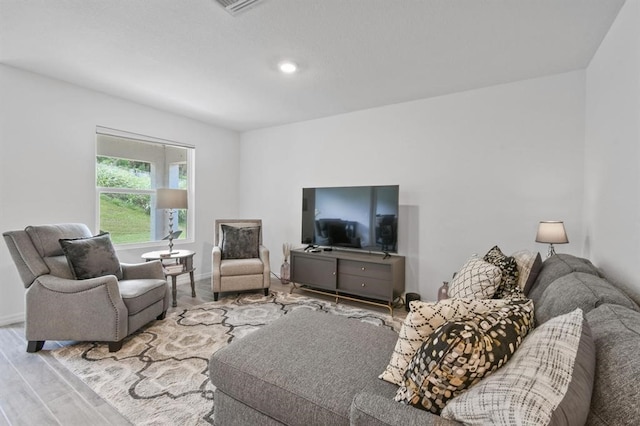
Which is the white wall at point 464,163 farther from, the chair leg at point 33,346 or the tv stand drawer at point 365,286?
the chair leg at point 33,346

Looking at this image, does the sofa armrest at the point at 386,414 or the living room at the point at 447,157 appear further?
the living room at the point at 447,157

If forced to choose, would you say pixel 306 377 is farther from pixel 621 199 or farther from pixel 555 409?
pixel 621 199

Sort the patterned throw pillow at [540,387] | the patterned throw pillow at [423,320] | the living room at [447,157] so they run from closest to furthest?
1. the patterned throw pillow at [540,387]
2. the patterned throw pillow at [423,320]
3. the living room at [447,157]

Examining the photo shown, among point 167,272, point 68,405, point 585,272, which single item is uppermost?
point 585,272

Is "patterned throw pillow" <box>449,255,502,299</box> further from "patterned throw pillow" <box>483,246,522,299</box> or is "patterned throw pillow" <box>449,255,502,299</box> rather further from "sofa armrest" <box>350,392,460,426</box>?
"sofa armrest" <box>350,392,460,426</box>

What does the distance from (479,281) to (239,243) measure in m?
2.96

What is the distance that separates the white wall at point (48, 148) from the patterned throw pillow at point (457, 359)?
3.85m

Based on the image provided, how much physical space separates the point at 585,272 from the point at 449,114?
2261 millimetres

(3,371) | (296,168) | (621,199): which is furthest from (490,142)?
(3,371)

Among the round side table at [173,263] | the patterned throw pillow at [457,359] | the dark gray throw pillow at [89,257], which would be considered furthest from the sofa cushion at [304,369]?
the round side table at [173,263]

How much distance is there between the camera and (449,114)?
134 inches

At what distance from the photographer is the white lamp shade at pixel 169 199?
3660 mm

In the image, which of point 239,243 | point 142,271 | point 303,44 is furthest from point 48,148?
point 303,44

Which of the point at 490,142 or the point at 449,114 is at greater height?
the point at 449,114
